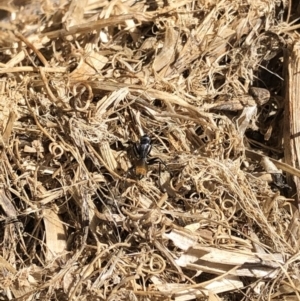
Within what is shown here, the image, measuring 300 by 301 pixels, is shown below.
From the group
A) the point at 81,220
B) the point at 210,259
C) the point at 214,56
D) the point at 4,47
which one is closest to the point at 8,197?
the point at 81,220

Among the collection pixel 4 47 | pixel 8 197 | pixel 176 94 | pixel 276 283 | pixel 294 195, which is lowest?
pixel 276 283

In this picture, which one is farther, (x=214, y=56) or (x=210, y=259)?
(x=214, y=56)

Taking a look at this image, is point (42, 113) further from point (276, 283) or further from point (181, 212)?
point (276, 283)
